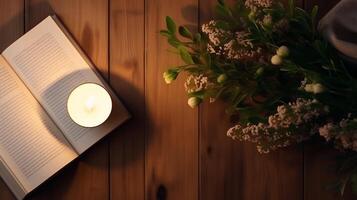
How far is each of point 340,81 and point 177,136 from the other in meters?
0.38

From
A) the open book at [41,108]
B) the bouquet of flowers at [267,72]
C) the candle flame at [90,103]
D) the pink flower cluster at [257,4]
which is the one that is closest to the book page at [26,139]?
the open book at [41,108]

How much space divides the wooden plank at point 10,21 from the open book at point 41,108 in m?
0.04

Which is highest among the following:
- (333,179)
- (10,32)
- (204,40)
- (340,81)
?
(10,32)

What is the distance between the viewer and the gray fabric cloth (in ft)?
2.54

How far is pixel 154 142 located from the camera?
0.98 meters

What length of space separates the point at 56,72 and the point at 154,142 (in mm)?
276

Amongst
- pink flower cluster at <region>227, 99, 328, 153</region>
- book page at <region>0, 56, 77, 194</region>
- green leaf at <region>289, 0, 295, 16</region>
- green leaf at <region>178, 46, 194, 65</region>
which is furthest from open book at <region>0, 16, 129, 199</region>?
green leaf at <region>289, 0, 295, 16</region>

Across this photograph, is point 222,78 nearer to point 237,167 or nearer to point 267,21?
point 267,21

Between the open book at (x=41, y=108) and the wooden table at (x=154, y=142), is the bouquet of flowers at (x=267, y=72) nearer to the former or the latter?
the wooden table at (x=154, y=142)

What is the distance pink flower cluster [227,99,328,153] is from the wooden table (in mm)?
71

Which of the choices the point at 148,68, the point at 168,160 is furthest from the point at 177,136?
the point at 148,68

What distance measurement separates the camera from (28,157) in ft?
3.11

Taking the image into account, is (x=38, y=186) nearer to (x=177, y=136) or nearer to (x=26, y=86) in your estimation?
(x=26, y=86)

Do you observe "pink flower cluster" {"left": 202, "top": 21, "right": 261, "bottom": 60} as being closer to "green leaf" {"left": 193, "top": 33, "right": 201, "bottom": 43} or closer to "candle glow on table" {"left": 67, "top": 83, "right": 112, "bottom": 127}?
"green leaf" {"left": 193, "top": 33, "right": 201, "bottom": 43}
